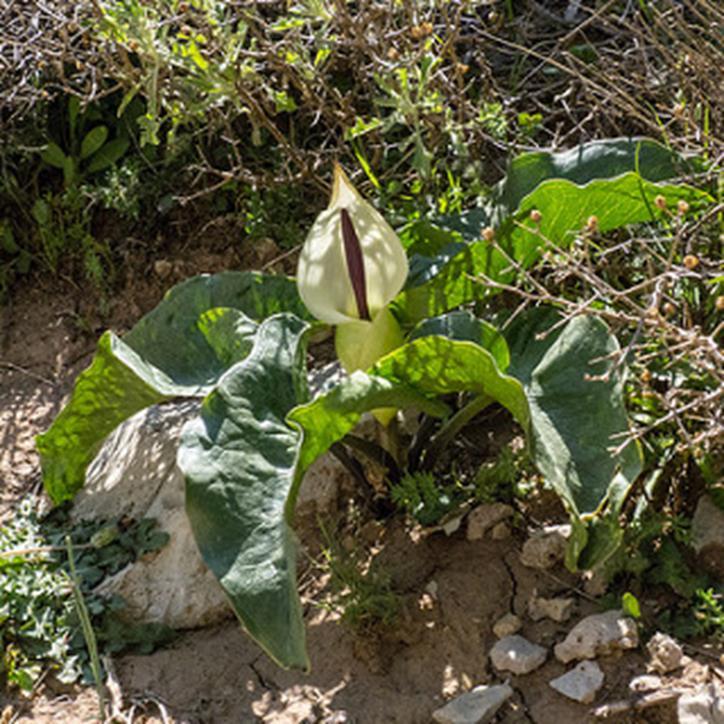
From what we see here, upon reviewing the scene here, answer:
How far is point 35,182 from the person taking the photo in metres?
3.34

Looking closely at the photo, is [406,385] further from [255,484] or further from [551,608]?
[551,608]

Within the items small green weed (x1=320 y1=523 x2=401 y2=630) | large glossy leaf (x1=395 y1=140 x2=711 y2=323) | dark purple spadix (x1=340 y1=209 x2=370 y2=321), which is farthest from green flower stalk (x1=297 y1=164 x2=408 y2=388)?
small green weed (x1=320 y1=523 x2=401 y2=630)

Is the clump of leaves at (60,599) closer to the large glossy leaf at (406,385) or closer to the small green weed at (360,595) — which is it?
the small green weed at (360,595)

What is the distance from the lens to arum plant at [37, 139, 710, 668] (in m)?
1.88

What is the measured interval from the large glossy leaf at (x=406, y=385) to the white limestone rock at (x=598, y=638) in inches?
14.3

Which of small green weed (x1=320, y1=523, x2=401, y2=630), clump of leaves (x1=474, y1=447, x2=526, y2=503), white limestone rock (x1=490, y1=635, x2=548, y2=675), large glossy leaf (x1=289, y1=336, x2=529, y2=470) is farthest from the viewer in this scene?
clump of leaves (x1=474, y1=447, x2=526, y2=503)

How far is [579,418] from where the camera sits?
6.57ft

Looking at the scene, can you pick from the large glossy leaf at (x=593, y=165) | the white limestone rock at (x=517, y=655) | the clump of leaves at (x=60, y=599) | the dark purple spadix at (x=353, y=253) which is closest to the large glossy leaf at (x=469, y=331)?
the dark purple spadix at (x=353, y=253)

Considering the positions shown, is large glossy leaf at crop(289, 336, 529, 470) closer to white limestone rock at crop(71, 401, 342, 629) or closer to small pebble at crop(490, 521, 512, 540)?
small pebble at crop(490, 521, 512, 540)

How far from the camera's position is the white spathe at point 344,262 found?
2.10 m

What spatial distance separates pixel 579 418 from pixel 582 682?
1.39 ft

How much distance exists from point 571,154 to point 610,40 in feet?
2.20

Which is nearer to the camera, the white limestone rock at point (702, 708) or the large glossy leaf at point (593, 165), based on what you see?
the white limestone rock at point (702, 708)

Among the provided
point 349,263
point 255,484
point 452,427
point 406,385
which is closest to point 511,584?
point 452,427
